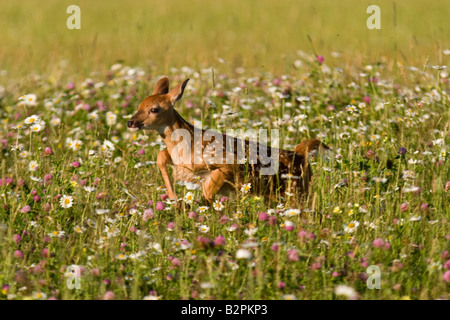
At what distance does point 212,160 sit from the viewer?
597 cm

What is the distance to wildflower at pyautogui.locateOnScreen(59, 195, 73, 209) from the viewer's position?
5.25m

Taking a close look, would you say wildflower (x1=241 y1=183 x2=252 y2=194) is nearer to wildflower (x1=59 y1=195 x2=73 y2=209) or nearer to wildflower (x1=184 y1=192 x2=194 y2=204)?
wildflower (x1=184 y1=192 x2=194 y2=204)

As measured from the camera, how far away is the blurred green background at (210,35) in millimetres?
12234

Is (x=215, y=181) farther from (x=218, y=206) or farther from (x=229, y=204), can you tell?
(x=218, y=206)

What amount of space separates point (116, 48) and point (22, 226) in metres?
10.5

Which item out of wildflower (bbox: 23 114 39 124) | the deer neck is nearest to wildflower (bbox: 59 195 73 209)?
wildflower (bbox: 23 114 39 124)

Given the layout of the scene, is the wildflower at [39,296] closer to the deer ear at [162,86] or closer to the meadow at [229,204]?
the meadow at [229,204]

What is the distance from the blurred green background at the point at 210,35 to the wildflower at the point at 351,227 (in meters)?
4.64

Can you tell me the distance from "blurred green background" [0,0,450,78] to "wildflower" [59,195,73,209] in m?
4.82

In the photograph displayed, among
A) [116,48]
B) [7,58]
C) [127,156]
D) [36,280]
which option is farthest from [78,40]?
[36,280]

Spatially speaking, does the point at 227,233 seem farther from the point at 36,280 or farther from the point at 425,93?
the point at 425,93

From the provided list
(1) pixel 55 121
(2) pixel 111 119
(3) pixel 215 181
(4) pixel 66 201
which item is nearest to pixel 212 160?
(3) pixel 215 181

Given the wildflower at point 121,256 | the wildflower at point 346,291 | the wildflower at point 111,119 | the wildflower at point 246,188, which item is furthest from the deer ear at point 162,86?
the wildflower at point 346,291

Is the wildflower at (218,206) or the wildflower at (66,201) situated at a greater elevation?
the wildflower at (66,201)
